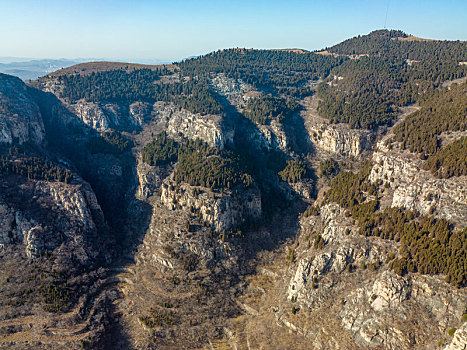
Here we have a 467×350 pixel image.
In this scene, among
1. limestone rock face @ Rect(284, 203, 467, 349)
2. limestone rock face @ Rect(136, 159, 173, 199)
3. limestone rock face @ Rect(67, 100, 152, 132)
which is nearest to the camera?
limestone rock face @ Rect(284, 203, 467, 349)

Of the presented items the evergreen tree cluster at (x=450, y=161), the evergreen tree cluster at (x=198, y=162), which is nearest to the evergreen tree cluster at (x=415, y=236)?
the evergreen tree cluster at (x=450, y=161)

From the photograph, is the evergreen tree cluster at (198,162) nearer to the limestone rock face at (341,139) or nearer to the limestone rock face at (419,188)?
the limestone rock face at (341,139)

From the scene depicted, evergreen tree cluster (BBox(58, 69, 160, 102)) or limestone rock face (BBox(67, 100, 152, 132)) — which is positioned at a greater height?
evergreen tree cluster (BBox(58, 69, 160, 102))

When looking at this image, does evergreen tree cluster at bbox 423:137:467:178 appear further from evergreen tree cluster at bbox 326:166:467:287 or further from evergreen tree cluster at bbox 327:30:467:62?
evergreen tree cluster at bbox 327:30:467:62

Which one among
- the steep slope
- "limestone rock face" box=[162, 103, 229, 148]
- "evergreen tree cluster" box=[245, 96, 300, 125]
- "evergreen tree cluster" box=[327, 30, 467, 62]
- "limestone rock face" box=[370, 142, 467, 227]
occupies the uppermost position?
"evergreen tree cluster" box=[327, 30, 467, 62]

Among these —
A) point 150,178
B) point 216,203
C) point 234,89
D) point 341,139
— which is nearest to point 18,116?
point 150,178

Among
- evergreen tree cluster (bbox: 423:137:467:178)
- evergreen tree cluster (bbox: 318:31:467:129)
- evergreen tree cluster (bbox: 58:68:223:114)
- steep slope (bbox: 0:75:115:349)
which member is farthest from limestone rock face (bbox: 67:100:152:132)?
evergreen tree cluster (bbox: 423:137:467:178)
